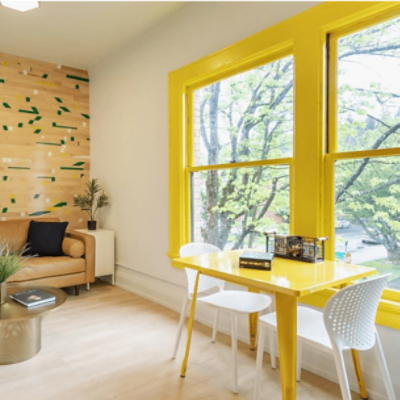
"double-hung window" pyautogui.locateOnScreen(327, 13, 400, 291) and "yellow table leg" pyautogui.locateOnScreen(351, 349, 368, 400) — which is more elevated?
"double-hung window" pyautogui.locateOnScreen(327, 13, 400, 291)

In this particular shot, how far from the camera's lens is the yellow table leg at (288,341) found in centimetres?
164

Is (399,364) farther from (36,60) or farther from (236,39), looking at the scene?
(36,60)

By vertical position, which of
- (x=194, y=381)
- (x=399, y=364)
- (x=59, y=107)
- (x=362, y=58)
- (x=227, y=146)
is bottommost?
(x=194, y=381)

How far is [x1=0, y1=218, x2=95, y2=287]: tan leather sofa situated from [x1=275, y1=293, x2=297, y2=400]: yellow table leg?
2822 mm

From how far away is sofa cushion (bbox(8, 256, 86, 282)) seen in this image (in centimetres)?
358

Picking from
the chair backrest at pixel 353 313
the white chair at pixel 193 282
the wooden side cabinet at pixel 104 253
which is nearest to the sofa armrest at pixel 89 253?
the wooden side cabinet at pixel 104 253

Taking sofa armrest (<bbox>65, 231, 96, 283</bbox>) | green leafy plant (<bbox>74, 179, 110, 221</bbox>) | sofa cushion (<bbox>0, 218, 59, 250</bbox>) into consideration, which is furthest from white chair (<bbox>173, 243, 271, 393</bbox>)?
sofa cushion (<bbox>0, 218, 59, 250</bbox>)

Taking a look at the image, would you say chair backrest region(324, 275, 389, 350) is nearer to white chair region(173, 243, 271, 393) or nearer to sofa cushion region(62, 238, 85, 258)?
white chair region(173, 243, 271, 393)

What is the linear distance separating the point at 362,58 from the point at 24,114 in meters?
4.01

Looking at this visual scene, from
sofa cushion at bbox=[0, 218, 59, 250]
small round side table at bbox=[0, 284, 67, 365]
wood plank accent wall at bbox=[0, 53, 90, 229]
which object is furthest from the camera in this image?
wood plank accent wall at bbox=[0, 53, 90, 229]

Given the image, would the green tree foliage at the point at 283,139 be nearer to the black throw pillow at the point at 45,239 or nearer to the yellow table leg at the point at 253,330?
the yellow table leg at the point at 253,330

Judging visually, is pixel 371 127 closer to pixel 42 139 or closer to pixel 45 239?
pixel 45 239

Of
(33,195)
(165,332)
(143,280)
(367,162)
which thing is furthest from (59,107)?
(367,162)

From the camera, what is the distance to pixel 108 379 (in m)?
2.25
